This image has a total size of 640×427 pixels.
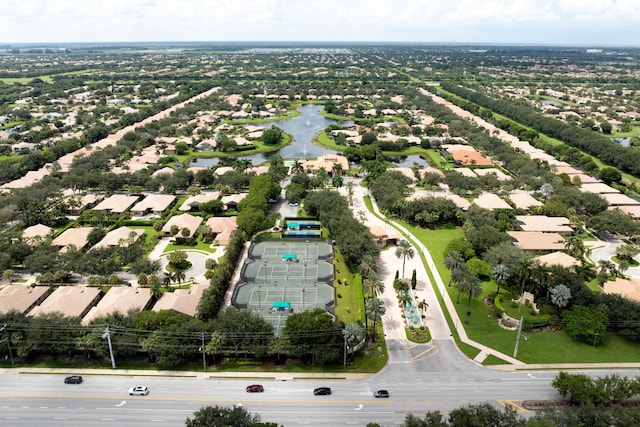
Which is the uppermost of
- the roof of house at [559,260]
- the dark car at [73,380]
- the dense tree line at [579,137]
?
the dense tree line at [579,137]

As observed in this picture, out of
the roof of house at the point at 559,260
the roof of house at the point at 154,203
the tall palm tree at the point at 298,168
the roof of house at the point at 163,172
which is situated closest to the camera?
the roof of house at the point at 559,260

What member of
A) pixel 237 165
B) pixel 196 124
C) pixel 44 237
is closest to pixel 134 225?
pixel 44 237

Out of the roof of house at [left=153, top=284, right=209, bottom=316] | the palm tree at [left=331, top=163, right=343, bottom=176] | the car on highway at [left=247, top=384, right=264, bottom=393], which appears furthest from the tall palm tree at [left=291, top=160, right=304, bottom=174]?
the car on highway at [left=247, top=384, right=264, bottom=393]

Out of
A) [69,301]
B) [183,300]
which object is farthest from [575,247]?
[69,301]

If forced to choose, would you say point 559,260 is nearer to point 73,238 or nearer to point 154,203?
point 154,203

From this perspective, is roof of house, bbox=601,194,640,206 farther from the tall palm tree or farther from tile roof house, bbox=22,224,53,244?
tile roof house, bbox=22,224,53,244

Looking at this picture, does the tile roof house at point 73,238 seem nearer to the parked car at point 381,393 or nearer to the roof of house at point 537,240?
the parked car at point 381,393

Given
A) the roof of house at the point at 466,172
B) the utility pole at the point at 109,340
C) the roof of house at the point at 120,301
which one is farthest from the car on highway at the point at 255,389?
the roof of house at the point at 466,172
